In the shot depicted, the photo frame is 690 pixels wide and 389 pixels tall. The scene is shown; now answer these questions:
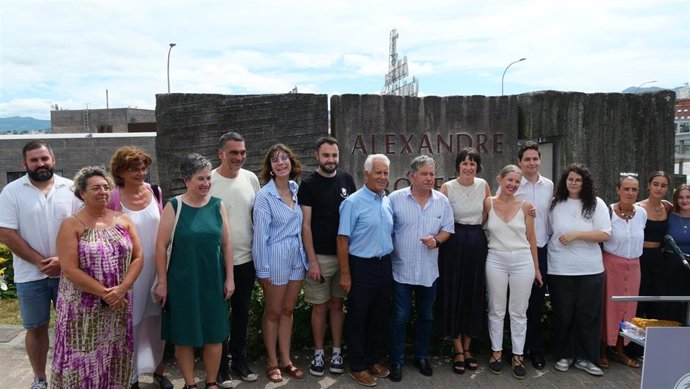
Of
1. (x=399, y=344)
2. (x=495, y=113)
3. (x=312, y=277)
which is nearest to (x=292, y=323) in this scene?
(x=312, y=277)

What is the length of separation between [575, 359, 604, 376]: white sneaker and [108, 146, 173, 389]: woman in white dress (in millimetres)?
3006

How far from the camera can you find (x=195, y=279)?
346 cm

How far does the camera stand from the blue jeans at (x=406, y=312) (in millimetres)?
4023

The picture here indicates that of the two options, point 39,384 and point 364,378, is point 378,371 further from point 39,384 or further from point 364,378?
point 39,384

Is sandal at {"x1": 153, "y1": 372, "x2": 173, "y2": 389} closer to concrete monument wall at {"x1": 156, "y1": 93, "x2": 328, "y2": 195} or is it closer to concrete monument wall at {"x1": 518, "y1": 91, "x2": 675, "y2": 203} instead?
concrete monument wall at {"x1": 156, "y1": 93, "x2": 328, "y2": 195}

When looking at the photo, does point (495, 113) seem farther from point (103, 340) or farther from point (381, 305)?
point (103, 340)

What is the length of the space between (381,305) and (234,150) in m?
1.48

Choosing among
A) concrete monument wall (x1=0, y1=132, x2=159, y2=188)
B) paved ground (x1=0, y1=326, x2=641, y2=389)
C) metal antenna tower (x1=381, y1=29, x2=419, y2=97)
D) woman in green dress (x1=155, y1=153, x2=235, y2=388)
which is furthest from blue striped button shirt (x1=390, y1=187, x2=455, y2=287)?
metal antenna tower (x1=381, y1=29, x2=419, y2=97)

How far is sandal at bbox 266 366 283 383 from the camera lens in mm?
3973

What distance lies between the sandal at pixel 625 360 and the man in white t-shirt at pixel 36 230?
4.15m

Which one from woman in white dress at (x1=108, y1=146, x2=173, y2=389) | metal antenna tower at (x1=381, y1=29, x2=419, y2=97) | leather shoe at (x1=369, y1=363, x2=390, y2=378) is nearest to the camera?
woman in white dress at (x1=108, y1=146, x2=173, y2=389)

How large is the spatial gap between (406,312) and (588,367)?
146 centimetres

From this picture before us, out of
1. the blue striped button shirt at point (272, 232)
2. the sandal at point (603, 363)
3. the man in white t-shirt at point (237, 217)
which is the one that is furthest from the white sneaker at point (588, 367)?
the man in white t-shirt at point (237, 217)

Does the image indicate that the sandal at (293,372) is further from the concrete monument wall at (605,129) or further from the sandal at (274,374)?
the concrete monument wall at (605,129)
